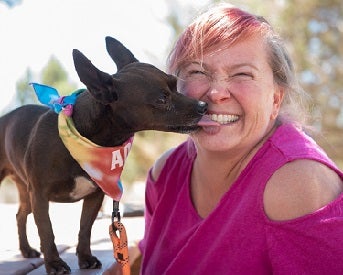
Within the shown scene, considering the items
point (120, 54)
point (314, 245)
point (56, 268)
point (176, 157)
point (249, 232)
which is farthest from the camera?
point (176, 157)

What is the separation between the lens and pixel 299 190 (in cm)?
210

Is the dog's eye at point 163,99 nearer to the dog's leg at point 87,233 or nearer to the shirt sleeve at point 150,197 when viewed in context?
the dog's leg at point 87,233

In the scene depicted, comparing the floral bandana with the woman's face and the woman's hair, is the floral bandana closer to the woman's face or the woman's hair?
the woman's face

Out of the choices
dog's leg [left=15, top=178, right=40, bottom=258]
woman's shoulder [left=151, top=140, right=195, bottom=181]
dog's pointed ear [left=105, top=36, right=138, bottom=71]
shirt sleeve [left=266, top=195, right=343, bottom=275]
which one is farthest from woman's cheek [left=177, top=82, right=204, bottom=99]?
dog's leg [left=15, top=178, right=40, bottom=258]

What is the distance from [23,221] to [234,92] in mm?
1185

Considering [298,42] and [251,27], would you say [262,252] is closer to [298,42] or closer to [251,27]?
[251,27]

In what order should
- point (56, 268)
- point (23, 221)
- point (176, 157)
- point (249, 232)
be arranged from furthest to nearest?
point (176, 157)
point (23, 221)
point (56, 268)
point (249, 232)

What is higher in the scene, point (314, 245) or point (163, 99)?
point (163, 99)

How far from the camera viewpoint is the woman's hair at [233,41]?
2387mm

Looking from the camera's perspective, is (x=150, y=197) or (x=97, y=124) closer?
(x=97, y=124)

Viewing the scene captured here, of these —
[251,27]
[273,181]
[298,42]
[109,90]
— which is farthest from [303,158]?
[298,42]

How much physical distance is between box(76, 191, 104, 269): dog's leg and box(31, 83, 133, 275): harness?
7.1 inches

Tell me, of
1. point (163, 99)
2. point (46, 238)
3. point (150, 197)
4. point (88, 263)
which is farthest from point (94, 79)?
point (150, 197)

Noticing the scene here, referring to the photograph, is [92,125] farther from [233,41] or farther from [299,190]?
[299,190]
